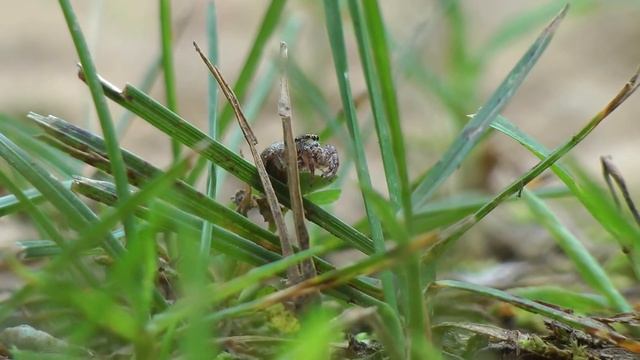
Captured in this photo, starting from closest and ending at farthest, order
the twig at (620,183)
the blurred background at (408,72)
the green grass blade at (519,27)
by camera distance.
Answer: the twig at (620,183)
the green grass blade at (519,27)
the blurred background at (408,72)

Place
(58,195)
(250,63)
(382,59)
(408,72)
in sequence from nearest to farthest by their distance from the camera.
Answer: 1. (382,59)
2. (58,195)
3. (250,63)
4. (408,72)

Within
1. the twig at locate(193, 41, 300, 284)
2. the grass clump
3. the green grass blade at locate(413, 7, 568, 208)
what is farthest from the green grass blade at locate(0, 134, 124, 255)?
the green grass blade at locate(413, 7, 568, 208)

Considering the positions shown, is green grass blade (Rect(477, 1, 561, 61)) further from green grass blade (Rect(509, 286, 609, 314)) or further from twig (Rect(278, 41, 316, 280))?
twig (Rect(278, 41, 316, 280))

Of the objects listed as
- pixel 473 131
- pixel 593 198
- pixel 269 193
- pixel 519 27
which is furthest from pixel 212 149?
pixel 519 27

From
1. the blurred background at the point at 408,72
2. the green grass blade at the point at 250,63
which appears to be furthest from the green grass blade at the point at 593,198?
the blurred background at the point at 408,72

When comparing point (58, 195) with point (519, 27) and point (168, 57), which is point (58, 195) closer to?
point (168, 57)

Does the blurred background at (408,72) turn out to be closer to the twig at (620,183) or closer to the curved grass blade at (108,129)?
the twig at (620,183)
